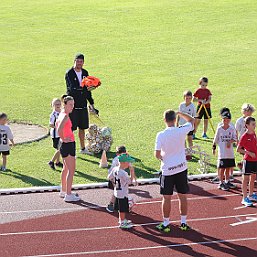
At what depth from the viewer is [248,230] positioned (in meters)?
13.3

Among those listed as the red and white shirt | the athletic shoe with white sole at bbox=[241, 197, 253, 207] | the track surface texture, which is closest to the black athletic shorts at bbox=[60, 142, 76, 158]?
the track surface texture

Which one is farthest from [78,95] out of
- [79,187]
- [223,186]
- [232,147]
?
[223,186]

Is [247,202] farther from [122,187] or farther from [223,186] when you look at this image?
[122,187]

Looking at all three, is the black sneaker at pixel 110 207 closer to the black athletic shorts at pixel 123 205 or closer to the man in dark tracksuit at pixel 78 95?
the black athletic shorts at pixel 123 205

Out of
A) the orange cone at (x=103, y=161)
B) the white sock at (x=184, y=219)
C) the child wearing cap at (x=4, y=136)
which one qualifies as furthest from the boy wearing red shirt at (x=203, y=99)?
the white sock at (x=184, y=219)

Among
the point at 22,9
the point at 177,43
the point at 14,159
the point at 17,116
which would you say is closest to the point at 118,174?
the point at 14,159

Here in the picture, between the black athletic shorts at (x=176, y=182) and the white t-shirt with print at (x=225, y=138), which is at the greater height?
the white t-shirt with print at (x=225, y=138)

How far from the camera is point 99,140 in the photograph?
18.0 meters

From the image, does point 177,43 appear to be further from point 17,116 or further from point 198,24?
point 17,116

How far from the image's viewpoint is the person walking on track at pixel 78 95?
693 inches

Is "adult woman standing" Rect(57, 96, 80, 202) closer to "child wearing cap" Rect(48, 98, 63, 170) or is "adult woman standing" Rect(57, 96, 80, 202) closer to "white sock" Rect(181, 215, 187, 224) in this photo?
"child wearing cap" Rect(48, 98, 63, 170)

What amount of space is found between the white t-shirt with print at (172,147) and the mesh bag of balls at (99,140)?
4.99 m

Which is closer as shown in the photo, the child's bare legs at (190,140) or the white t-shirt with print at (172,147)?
Result: the white t-shirt with print at (172,147)

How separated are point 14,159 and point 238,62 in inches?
525
